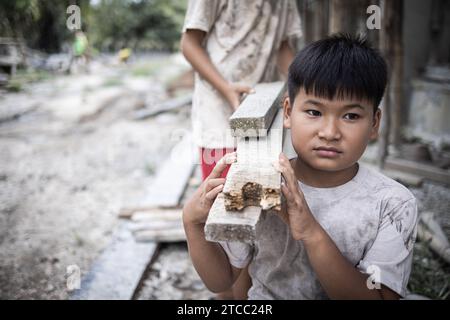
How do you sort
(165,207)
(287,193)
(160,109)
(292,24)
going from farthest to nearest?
(160,109) < (165,207) < (292,24) < (287,193)

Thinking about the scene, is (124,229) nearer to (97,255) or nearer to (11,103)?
(97,255)

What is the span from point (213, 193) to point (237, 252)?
0.45 metres

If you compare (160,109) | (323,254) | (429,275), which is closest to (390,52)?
(429,275)

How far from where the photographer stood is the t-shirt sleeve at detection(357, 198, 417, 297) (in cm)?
122

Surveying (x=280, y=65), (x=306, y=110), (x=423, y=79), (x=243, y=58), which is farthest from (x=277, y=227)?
(x=423, y=79)

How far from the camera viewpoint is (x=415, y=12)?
18.0 feet

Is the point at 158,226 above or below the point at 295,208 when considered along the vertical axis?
below

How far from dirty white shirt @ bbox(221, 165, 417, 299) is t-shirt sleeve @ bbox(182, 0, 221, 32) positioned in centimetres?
108

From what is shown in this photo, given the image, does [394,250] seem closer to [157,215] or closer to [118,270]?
[118,270]

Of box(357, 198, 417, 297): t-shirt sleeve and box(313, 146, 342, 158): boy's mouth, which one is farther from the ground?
box(313, 146, 342, 158): boy's mouth

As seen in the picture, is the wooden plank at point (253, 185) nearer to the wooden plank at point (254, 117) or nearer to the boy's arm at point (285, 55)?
the wooden plank at point (254, 117)

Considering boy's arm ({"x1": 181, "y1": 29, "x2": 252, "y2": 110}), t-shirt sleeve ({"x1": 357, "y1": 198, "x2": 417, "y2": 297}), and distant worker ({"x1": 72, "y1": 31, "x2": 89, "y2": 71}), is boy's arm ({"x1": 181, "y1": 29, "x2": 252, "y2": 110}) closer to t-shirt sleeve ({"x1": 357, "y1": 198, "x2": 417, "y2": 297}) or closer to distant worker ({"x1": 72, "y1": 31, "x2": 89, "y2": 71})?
t-shirt sleeve ({"x1": 357, "y1": 198, "x2": 417, "y2": 297})

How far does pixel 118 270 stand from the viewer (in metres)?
2.77

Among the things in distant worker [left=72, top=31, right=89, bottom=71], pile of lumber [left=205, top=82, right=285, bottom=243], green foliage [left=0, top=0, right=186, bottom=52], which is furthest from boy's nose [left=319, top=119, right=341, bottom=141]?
green foliage [left=0, top=0, right=186, bottom=52]
